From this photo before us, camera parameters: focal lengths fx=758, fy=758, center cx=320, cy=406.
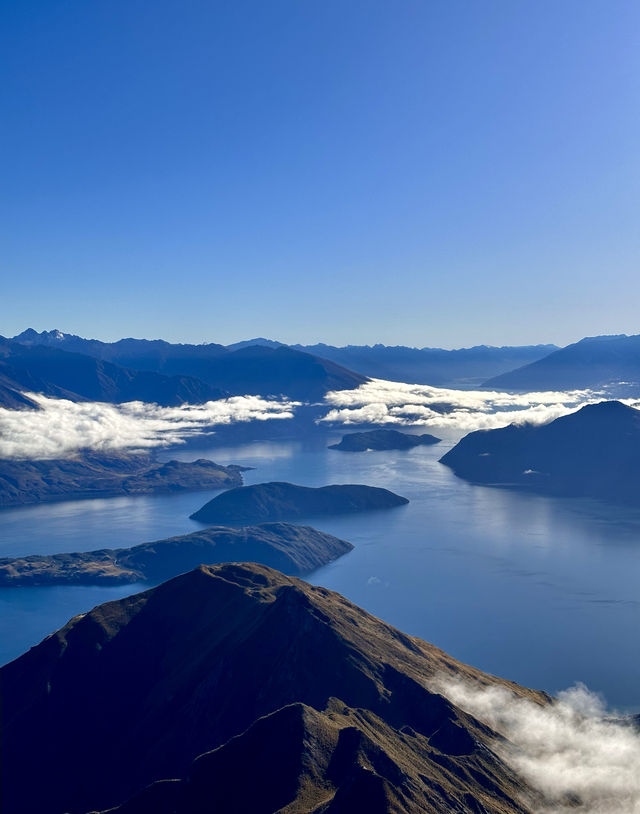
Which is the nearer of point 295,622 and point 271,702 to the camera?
point 271,702

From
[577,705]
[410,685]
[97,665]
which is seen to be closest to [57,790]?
[97,665]

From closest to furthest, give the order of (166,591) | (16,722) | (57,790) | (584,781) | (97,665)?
1. (584,781)
2. (57,790)
3. (16,722)
4. (97,665)
5. (166,591)

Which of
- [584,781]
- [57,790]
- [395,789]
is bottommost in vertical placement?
[57,790]

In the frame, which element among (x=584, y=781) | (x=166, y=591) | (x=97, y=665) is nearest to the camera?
(x=584, y=781)

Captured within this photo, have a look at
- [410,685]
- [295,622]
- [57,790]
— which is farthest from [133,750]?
[410,685]

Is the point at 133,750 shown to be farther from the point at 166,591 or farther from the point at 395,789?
the point at 395,789

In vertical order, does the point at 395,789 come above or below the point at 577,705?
above

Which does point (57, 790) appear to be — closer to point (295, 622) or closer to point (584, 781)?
point (295, 622)
